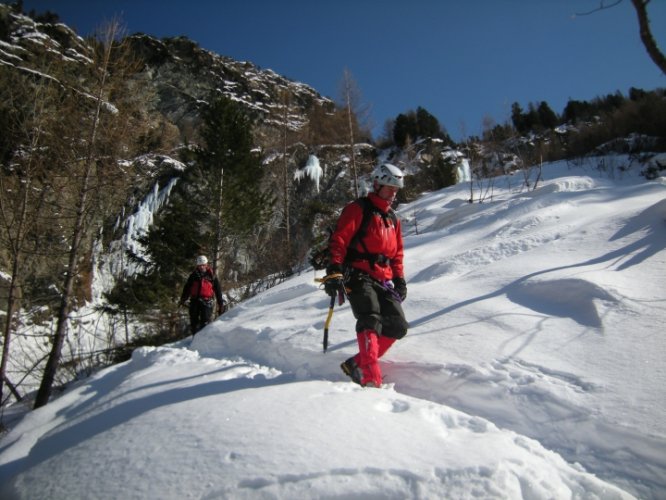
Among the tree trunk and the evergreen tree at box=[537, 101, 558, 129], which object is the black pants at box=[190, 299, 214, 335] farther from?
the evergreen tree at box=[537, 101, 558, 129]

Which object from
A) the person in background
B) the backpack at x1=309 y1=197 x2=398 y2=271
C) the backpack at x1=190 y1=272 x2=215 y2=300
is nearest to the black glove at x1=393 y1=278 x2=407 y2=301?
the backpack at x1=309 y1=197 x2=398 y2=271

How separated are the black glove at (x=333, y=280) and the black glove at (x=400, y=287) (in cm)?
60

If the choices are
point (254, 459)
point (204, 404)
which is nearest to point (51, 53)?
point (204, 404)

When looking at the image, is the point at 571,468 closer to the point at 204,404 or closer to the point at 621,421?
the point at 621,421

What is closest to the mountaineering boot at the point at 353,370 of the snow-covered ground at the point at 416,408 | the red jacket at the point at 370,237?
the snow-covered ground at the point at 416,408

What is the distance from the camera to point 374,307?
8.42 feet

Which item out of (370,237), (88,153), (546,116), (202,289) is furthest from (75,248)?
(546,116)

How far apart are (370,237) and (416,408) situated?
1322mm

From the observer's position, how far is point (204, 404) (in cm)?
205

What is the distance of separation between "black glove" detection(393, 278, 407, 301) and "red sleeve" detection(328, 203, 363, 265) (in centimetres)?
57

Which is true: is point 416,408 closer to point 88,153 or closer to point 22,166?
point 88,153

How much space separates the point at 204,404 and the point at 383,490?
1.23 metres

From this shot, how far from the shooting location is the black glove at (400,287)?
290cm

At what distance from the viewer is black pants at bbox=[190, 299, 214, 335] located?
6.29 metres
